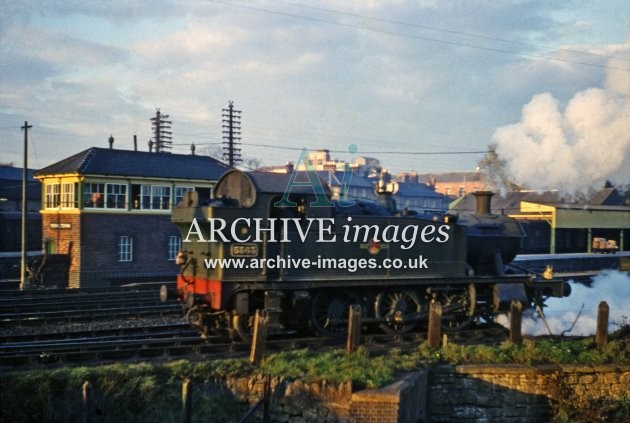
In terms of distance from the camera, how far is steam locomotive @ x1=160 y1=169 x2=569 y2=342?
37.7ft

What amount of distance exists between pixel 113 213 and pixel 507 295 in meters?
18.9

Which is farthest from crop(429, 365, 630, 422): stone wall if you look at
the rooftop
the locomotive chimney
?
the rooftop

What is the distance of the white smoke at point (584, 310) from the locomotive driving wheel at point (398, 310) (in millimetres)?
2303

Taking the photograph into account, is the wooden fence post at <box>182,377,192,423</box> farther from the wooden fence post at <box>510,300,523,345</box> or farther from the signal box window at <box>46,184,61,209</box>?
the signal box window at <box>46,184,61,209</box>

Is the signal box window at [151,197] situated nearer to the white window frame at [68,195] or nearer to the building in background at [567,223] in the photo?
the white window frame at [68,195]

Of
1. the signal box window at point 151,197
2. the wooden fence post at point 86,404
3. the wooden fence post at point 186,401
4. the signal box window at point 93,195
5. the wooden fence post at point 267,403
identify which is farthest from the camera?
the signal box window at point 151,197

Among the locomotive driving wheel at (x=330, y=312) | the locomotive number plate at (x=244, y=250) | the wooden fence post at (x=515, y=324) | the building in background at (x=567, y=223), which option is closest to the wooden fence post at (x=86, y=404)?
the locomotive number plate at (x=244, y=250)

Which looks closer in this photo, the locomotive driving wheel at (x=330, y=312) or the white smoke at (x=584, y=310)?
the locomotive driving wheel at (x=330, y=312)

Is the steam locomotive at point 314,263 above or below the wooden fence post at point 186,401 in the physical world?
above

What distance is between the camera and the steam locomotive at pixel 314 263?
37.7ft

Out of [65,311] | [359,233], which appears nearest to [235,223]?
[359,233]

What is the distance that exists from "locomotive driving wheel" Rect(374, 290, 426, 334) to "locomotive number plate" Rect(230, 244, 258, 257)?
2.76 metres

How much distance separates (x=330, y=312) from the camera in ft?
40.5

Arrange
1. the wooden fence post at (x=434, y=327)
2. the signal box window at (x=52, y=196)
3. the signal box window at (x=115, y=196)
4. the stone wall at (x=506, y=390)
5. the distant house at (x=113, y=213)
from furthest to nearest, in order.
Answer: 1. the signal box window at (x=52, y=196)
2. the signal box window at (x=115, y=196)
3. the distant house at (x=113, y=213)
4. the wooden fence post at (x=434, y=327)
5. the stone wall at (x=506, y=390)
